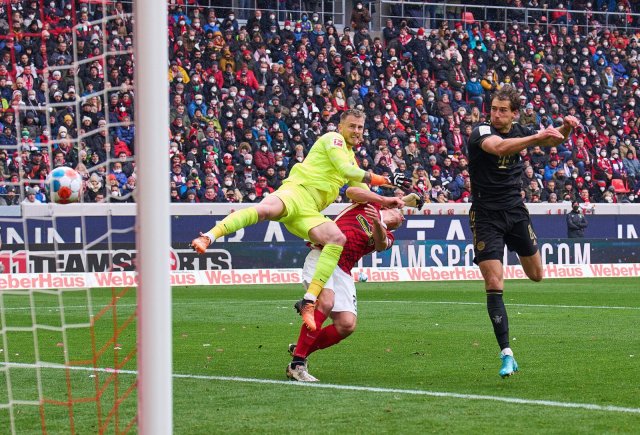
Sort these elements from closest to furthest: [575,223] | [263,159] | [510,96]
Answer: [510,96] → [263,159] → [575,223]

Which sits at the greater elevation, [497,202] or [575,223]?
[497,202]

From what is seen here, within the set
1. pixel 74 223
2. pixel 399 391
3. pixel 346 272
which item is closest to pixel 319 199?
pixel 346 272

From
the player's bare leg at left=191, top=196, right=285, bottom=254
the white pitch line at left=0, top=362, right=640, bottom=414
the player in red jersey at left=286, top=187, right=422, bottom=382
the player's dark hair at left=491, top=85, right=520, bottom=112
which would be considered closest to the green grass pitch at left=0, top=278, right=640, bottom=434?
the white pitch line at left=0, top=362, right=640, bottom=414

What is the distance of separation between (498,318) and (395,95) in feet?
73.8

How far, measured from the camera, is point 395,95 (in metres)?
31.0

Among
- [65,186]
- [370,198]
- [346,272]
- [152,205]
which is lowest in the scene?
[346,272]

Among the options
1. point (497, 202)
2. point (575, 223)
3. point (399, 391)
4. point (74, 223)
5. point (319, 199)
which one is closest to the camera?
point (399, 391)

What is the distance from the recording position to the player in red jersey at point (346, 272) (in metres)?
8.85

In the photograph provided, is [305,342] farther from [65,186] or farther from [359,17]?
[359,17]

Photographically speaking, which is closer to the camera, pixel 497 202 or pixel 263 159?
pixel 497 202

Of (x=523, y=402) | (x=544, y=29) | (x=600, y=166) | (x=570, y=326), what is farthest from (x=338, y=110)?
(x=523, y=402)

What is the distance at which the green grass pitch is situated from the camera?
6773 mm

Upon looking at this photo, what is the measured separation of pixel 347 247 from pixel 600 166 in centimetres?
2322

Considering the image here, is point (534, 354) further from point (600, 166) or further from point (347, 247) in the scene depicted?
point (600, 166)
